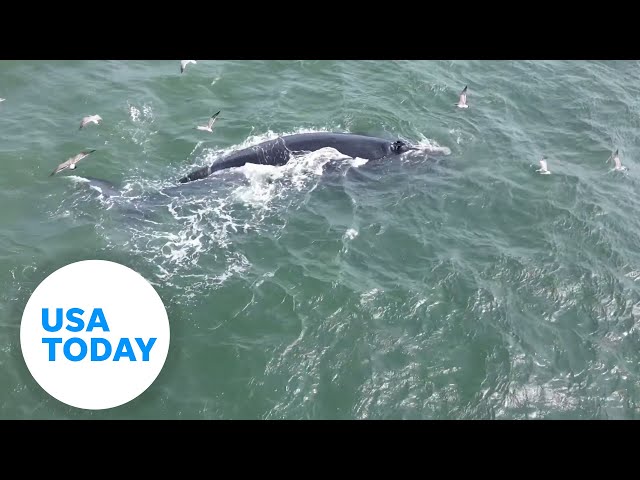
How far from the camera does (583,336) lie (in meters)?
19.5

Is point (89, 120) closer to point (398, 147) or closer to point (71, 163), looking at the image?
point (71, 163)

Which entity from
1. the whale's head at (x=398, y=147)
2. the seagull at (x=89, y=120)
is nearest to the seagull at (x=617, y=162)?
→ the whale's head at (x=398, y=147)

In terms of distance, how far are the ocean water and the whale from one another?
0.52 m

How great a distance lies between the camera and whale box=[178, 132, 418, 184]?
25172 mm

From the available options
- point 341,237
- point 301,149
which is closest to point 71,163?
point 301,149

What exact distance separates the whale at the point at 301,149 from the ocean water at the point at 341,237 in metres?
0.52

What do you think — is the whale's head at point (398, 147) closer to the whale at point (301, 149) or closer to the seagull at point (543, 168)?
the whale at point (301, 149)

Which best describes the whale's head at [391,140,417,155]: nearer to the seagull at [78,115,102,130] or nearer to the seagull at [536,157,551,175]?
the seagull at [536,157,551,175]

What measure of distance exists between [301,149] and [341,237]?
534cm

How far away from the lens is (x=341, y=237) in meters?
22.5

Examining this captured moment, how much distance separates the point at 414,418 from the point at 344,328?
3727 mm

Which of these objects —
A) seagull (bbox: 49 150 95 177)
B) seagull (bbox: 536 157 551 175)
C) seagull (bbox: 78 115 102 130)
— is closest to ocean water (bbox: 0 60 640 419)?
seagull (bbox: 536 157 551 175)

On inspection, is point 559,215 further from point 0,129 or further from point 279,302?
point 0,129

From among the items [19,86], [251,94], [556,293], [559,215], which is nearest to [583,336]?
[556,293]
